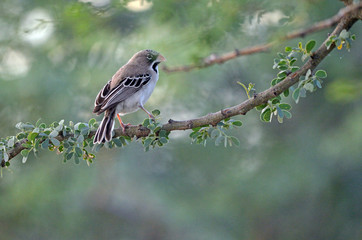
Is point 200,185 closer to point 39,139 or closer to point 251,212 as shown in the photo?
point 251,212

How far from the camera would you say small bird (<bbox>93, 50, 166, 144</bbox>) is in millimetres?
4199

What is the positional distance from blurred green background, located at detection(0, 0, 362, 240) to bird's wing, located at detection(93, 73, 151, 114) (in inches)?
77.9

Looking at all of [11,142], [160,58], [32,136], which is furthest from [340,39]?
[160,58]

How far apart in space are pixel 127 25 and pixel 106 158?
9.58 ft

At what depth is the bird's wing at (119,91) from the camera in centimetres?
417

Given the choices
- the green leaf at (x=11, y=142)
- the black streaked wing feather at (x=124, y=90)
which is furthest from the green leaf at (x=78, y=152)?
the black streaked wing feather at (x=124, y=90)

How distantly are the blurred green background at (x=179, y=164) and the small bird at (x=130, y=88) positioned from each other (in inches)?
70.0

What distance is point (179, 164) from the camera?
8.43 m

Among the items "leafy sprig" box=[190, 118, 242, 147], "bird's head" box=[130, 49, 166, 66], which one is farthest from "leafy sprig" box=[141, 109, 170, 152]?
"bird's head" box=[130, 49, 166, 66]

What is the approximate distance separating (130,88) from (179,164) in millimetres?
4136

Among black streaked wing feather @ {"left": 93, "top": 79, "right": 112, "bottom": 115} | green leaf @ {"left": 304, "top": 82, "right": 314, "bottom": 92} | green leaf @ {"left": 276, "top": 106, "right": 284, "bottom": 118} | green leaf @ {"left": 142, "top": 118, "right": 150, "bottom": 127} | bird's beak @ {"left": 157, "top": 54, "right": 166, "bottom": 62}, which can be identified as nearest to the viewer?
green leaf @ {"left": 304, "top": 82, "right": 314, "bottom": 92}

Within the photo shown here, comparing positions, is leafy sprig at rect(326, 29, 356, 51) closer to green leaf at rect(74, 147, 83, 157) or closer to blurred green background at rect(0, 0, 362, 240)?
green leaf at rect(74, 147, 83, 157)

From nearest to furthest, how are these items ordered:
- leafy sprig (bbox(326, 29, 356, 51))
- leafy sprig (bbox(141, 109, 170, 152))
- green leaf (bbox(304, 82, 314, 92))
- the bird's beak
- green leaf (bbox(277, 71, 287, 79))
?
leafy sprig (bbox(326, 29, 356, 51)) < green leaf (bbox(304, 82, 314, 92)) < green leaf (bbox(277, 71, 287, 79)) < leafy sprig (bbox(141, 109, 170, 152)) < the bird's beak

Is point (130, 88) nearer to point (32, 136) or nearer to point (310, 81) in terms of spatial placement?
point (32, 136)
